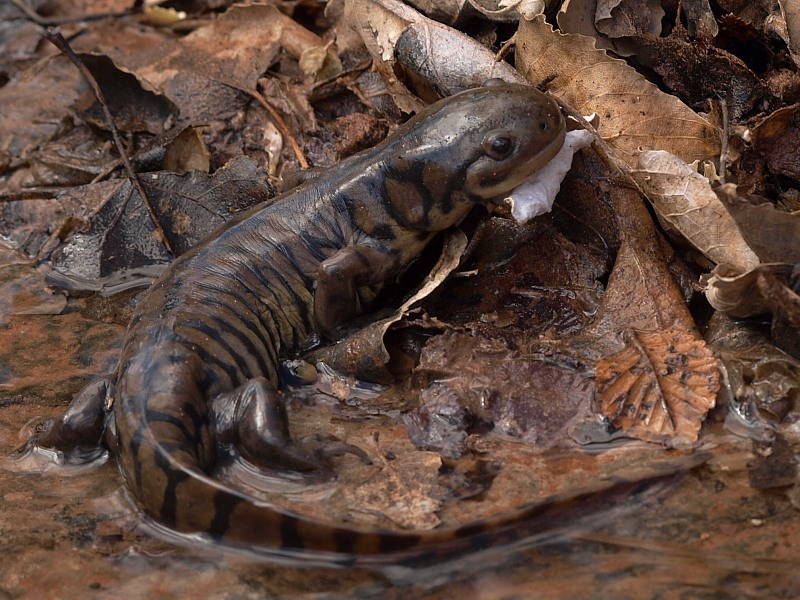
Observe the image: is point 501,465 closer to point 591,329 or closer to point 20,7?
point 591,329

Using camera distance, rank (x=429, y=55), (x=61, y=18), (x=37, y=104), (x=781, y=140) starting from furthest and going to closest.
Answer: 1. (x=61, y=18)
2. (x=37, y=104)
3. (x=429, y=55)
4. (x=781, y=140)

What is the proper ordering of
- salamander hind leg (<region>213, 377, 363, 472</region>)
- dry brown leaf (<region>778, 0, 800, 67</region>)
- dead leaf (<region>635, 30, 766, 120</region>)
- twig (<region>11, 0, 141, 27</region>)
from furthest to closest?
twig (<region>11, 0, 141, 27</region>) → dead leaf (<region>635, 30, 766, 120</region>) → dry brown leaf (<region>778, 0, 800, 67</region>) → salamander hind leg (<region>213, 377, 363, 472</region>)

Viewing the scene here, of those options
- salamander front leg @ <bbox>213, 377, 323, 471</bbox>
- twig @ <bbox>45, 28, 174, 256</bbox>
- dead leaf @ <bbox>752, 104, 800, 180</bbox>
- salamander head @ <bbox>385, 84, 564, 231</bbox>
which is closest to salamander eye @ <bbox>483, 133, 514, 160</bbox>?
salamander head @ <bbox>385, 84, 564, 231</bbox>

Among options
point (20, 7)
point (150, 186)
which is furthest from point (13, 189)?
point (20, 7)

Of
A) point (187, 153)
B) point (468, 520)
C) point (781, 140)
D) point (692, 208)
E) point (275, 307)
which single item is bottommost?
point (275, 307)

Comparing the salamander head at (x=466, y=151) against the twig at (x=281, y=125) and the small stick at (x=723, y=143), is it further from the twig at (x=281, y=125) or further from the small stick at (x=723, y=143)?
the twig at (x=281, y=125)

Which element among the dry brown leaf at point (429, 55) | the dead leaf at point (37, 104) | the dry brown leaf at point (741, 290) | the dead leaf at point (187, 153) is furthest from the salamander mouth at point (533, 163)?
the dead leaf at point (37, 104)

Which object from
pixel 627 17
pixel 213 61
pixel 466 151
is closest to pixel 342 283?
pixel 466 151

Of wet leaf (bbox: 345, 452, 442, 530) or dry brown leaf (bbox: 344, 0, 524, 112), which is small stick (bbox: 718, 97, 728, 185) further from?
wet leaf (bbox: 345, 452, 442, 530)

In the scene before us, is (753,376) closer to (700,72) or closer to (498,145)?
(498,145)
